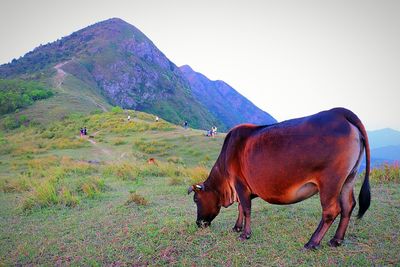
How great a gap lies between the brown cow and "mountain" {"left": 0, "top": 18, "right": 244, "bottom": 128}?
7726 cm

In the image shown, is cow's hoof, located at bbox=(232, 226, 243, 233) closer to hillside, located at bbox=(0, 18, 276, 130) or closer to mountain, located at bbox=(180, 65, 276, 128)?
hillside, located at bbox=(0, 18, 276, 130)

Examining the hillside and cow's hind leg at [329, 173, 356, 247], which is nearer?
cow's hind leg at [329, 173, 356, 247]

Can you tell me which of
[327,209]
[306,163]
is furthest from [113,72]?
[327,209]

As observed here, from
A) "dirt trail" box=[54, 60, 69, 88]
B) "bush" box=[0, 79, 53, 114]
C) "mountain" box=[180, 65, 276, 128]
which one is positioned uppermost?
"dirt trail" box=[54, 60, 69, 88]

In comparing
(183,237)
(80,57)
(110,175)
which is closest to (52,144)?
(110,175)

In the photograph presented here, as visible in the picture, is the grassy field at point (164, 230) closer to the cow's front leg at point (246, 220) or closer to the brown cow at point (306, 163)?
the cow's front leg at point (246, 220)

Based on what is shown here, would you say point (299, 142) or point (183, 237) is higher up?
point (299, 142)

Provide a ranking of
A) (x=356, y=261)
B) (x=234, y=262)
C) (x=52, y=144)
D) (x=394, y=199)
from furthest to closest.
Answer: (x=52, y=144)
(x=394, y=199)
(x=234, y=262)
(x=356, y=261)

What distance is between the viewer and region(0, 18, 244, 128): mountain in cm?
9869

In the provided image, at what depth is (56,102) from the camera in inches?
2338

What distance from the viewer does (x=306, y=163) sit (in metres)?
4.66

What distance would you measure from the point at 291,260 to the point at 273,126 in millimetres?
1922

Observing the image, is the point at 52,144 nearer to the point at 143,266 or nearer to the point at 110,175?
the point at 110,175

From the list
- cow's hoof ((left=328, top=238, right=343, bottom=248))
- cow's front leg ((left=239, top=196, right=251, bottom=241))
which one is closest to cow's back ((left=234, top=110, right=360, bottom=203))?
cow's front leg ((left=239, top=196, right=251, bottom=241))
